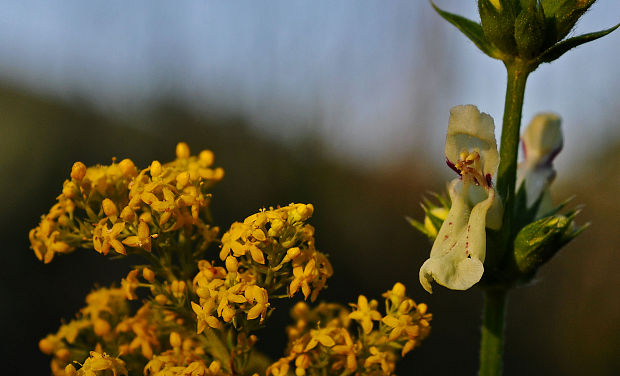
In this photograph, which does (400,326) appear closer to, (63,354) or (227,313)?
(227,313)

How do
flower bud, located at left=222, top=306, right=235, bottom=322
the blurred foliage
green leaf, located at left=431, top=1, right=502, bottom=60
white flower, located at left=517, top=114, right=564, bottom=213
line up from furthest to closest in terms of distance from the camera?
the blurred foliage → white flower, located at left=517, top=114, right=564, bottom=213 → green leaf, located at left=431, top=1, right=502, bottom=60 → flower bud, located at left=222, top=306, right=235, bottom=322

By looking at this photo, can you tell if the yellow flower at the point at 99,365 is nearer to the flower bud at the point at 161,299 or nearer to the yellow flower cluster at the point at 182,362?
the yellow flower cluster at the point at 182,362

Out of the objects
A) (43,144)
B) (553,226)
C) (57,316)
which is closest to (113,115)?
(43,144)

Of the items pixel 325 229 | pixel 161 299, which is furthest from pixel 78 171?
pixel 325 229

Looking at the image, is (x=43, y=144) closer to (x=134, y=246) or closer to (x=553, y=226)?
(x=134, y=246)

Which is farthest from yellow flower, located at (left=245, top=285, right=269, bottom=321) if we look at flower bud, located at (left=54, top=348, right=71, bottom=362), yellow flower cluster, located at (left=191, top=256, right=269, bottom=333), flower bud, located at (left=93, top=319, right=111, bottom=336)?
flower bud, located at (left=54, top=348, right=71, bottom=362)

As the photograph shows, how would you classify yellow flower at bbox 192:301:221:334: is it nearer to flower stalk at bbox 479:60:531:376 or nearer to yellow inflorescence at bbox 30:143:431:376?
→ yellow inflorescence at bbox 30:143:431:376

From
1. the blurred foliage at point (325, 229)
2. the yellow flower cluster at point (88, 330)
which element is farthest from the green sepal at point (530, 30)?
the blurred foliage at point (325, 229)
